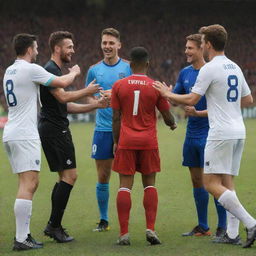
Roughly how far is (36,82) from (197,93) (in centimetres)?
174

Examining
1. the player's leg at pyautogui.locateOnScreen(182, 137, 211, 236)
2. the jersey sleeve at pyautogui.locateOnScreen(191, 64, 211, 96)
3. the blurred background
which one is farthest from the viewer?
the blurred background

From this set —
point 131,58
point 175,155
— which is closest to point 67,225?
point 131,58

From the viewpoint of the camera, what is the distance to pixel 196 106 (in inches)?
352

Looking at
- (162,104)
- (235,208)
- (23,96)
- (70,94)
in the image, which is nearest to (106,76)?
(70,94)

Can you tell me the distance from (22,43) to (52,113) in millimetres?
953

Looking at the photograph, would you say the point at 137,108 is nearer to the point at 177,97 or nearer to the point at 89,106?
the point at 177,97

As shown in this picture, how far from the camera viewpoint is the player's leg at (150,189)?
8.16 meters

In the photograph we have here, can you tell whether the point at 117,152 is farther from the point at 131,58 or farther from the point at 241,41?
the point at 241,41

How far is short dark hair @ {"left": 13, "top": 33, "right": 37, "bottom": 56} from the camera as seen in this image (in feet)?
26.6

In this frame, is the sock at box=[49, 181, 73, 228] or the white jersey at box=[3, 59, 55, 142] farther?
the sock at box=[49, 181, 73, 228]

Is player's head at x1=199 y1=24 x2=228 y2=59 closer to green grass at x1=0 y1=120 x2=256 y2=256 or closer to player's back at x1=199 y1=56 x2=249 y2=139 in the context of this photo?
player's back at x1=199 y1=56 x2=249 y2=139

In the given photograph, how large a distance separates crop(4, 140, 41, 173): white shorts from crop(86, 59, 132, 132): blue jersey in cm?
180

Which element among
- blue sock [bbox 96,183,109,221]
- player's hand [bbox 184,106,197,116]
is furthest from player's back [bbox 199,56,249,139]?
blue sock [bbox 96,183,109,221]

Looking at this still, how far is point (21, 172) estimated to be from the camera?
799 cm
